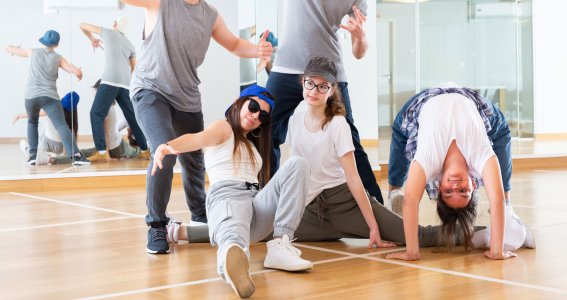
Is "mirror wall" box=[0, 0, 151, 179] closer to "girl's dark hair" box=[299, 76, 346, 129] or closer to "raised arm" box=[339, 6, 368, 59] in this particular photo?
"raised arm" box=[339, 6, 368, 59]

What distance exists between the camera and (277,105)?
3.44 meters

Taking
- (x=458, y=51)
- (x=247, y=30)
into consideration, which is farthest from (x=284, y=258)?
(x=458, y=51)

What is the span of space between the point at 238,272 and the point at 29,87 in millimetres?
4603

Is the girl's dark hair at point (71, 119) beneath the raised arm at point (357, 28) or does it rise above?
beneath

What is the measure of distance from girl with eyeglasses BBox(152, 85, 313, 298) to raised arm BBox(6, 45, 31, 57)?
12.8 feet

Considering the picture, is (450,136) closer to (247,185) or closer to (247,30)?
(247,185)

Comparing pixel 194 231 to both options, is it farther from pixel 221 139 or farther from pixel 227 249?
pixel 227 249

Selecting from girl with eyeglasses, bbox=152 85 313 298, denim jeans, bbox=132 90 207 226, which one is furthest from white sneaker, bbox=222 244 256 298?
denim jeans, bbox=132 90 207 226

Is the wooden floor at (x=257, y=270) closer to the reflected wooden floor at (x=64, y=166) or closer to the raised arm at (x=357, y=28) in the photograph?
the raised arm at (x=357, y=28)

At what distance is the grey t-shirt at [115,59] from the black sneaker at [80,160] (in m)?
0.65

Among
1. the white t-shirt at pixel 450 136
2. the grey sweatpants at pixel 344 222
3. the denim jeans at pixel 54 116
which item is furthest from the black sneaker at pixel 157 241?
the denim jeans at pixel 54 116

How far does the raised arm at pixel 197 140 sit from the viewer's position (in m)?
2.59

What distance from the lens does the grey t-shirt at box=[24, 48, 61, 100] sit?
20.8 ft

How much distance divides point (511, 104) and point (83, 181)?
5.07 m
